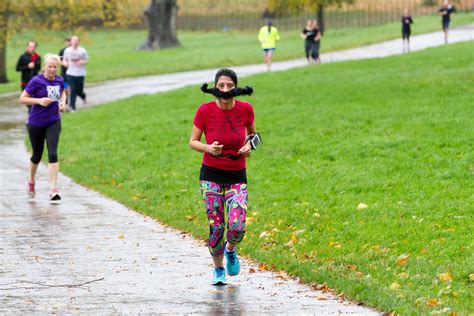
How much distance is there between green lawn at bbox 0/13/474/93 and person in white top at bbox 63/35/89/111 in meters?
8.90

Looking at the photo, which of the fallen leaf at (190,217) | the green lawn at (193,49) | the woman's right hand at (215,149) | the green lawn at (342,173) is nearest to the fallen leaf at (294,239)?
the green lawn at (342,173)

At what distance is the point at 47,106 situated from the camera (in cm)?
1351

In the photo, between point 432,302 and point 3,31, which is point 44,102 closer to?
Answer: point 432,302

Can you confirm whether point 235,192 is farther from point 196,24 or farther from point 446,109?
point 196,24

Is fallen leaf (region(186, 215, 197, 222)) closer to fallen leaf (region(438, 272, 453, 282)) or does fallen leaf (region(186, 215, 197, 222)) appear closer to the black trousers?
fallen leaf (region(438, 272, 453, 282))

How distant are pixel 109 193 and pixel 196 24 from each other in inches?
2484

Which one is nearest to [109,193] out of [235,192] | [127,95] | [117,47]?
[235,192]

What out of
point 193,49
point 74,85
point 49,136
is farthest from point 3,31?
point 49,136

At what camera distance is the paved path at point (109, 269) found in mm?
7828

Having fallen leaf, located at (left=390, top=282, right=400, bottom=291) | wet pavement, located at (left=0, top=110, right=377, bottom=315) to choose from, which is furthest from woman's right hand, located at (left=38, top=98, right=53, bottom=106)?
fallen leaf, located at (left=390, top=282, right=400, bottom=291)

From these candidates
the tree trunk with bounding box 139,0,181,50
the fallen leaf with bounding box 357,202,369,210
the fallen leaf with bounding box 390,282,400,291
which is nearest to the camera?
the fallen leaf with bounding box 390,282,400,291

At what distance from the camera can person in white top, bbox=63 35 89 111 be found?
84.0 feet

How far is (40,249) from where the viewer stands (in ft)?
34.2

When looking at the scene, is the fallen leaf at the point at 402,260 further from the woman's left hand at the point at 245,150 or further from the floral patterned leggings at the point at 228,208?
the woman's left hand at the point at 245,150
